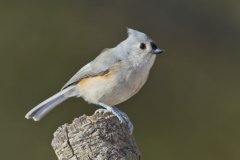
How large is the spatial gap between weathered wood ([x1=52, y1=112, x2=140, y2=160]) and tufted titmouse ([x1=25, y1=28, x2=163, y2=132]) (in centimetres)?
95

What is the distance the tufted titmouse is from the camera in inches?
161

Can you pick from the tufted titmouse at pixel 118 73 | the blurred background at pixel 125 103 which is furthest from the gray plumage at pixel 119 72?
the blurred background at pixel 125 103

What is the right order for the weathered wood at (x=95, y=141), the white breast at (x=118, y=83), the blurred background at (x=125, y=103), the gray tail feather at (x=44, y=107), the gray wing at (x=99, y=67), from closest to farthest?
the weathered wood at (x=95, y=141), the white breast at (x=118, y=83), the gray wing at (x=99, y=67), the gray tail feather at (x=44, y=107), the blurred background at (x=125, y=103)

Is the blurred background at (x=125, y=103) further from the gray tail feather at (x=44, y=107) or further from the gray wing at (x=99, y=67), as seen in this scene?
the gray wing at (x=99, y=67)

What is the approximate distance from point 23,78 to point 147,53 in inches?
86.8

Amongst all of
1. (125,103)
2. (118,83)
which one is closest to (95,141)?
(118,83)

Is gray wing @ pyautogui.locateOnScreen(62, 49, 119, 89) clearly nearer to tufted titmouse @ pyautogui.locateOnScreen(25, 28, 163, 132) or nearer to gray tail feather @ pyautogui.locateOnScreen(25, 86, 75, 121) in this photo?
tufted titmouse @ pyautogui.locateOnScreen(25, 28, 163, 132)

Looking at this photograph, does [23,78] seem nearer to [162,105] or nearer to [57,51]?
[57,51]

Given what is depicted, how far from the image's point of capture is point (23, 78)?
244 inches

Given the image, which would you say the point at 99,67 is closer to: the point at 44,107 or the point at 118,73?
the point at 118,73

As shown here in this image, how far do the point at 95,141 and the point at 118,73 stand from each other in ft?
3.96

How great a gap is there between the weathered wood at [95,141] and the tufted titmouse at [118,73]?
946mm

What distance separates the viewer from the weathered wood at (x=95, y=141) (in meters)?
2.93

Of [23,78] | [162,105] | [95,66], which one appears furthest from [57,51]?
[95,66]
